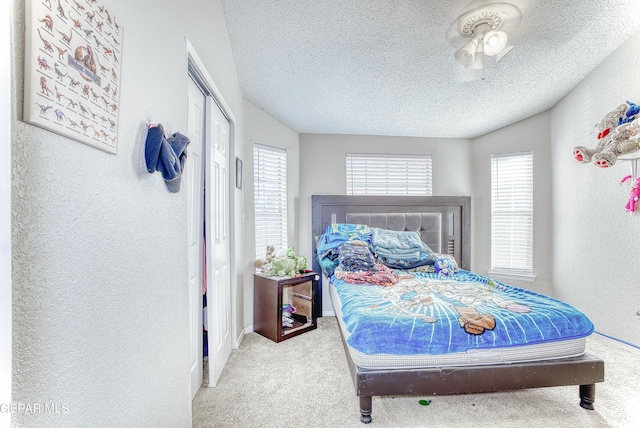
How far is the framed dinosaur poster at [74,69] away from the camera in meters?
0.58

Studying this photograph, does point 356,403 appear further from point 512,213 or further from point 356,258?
point 512,213

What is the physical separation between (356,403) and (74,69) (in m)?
2.15

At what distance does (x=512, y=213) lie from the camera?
3.70 meters

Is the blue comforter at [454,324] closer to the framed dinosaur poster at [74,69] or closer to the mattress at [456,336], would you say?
the mattress at [456,336]

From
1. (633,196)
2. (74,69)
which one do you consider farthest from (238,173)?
(633,196)

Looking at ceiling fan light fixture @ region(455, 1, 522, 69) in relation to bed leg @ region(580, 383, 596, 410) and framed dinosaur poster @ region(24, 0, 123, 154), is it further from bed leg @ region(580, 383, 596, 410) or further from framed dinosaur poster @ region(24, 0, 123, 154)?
bed leg @ region(580, 383, 596, 410)

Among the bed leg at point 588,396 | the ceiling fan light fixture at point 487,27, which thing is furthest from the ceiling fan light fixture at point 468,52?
the bed leg at point 588,396

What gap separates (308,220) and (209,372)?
2.11 metres

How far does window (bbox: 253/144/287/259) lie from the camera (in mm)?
3252

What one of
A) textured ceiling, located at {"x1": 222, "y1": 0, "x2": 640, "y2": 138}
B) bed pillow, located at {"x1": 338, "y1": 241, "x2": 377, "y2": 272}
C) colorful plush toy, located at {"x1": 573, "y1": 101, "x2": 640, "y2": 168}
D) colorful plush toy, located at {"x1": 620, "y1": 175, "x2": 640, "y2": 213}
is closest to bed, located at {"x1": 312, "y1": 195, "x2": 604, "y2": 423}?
bed pillow, located at {"x1": 338, "y1": 241, "x2": 377, "y2": 272}

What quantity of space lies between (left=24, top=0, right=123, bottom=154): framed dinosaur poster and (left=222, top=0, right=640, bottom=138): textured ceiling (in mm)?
1441

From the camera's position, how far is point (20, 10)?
0.56 metres

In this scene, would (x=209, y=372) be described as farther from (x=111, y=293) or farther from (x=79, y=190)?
(x=79, y=190)

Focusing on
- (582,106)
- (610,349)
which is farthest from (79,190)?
(582,106)
